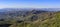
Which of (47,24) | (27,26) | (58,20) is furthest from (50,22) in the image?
(27,26)

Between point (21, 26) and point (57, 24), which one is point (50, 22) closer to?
point (57, 24)

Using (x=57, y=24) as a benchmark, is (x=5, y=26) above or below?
below

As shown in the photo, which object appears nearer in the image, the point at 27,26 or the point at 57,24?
the point at 57,24

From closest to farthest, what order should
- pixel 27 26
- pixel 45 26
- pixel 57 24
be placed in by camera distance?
pixel 57 24, pixel 45 26, pixel 27 26

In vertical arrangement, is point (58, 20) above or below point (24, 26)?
above

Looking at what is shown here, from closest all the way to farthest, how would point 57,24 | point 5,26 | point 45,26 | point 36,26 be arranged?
point 57,24 < point 45,26 < point 36,26 < point 5,26

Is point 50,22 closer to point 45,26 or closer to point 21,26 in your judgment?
point 45,26

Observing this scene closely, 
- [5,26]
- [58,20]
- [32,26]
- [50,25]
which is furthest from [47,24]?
[5,26]

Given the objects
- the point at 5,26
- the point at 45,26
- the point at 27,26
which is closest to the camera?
the point at 45,26

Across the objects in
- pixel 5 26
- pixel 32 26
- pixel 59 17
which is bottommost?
pixel 5 26
